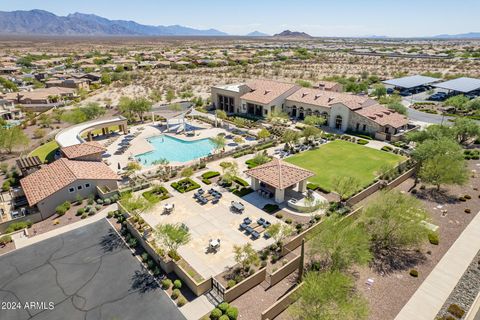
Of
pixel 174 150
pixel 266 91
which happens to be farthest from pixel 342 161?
pixel 266 91

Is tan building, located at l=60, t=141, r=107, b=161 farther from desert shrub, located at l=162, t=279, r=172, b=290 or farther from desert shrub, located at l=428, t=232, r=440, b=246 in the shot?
desert shrub, located at l=428, t=232, r=440, b=246

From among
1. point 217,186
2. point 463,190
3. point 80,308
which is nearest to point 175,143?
point 217,186

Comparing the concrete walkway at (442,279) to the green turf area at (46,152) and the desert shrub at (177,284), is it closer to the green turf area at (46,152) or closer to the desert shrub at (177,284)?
the desert shrub at (177,284)

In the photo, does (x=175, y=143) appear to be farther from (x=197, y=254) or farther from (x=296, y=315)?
(x=296, y=315)

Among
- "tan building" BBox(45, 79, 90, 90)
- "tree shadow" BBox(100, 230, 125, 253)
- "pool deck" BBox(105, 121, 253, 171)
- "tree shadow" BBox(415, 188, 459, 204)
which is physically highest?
"tan building" BBox(45, 79, 90, 90)

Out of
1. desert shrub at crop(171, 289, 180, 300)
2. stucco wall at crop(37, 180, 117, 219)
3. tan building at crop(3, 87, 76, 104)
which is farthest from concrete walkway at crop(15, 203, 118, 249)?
tan building at crop(3, 87, 76, 104)

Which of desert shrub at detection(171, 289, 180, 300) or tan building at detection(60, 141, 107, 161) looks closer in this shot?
desert shrub at detection(171, 289, 180, 300)

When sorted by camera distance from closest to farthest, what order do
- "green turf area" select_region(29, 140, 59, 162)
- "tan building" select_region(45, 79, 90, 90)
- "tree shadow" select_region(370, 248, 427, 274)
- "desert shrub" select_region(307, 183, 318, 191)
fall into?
"tree shadow" select_region(370, 248, 427, 274) < "desert shrub" select_region(307, 183, 318, 191) < "green turf area" select_region(29, 140, 59, 162) < "tan building" select_region(45, 79, 90, 90)
